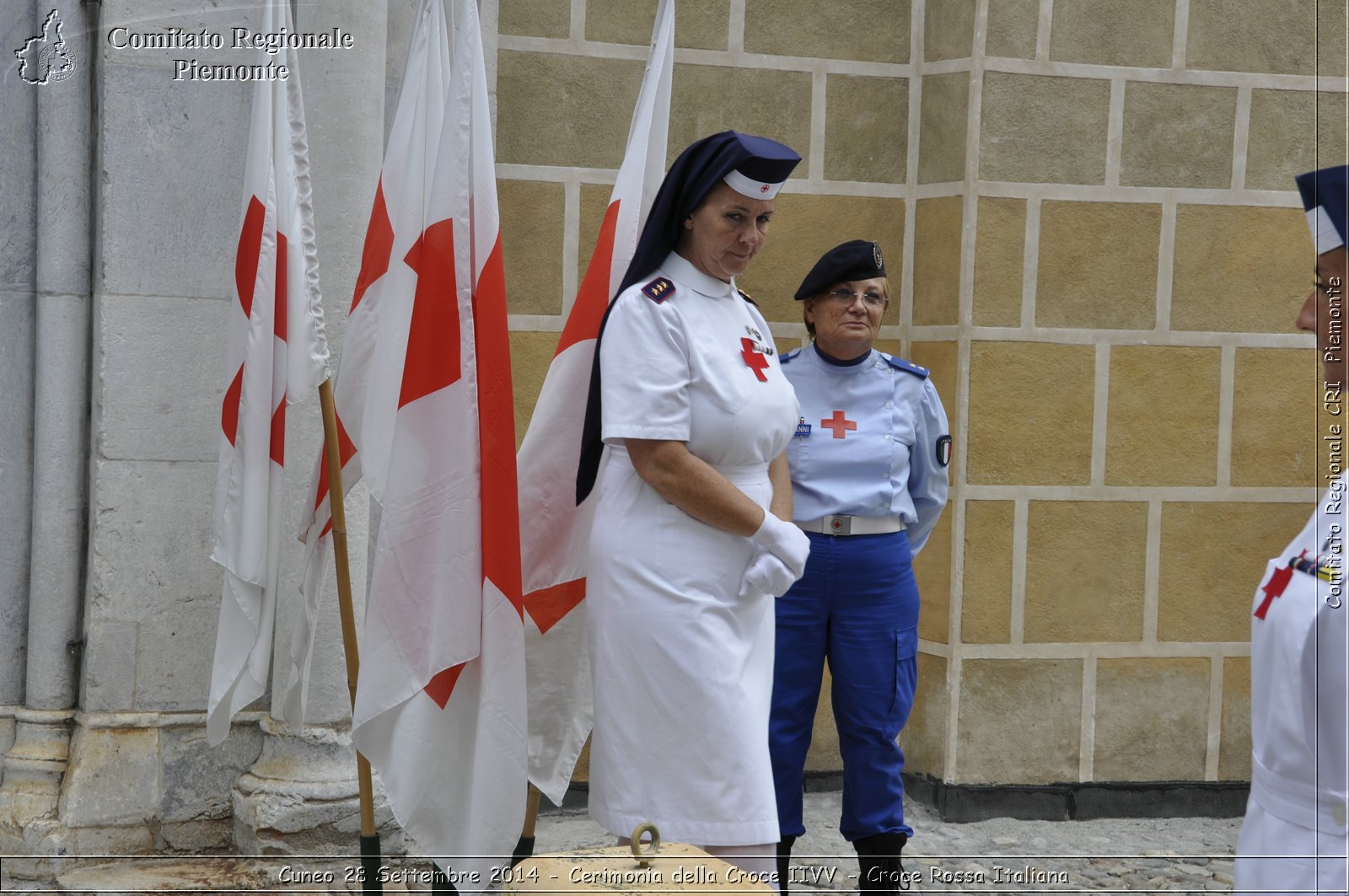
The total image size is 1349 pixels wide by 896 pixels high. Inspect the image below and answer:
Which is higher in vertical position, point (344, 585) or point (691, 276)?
point (691, 276)

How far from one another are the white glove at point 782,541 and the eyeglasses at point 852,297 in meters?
1.05

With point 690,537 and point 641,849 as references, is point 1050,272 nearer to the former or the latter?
point 690,537

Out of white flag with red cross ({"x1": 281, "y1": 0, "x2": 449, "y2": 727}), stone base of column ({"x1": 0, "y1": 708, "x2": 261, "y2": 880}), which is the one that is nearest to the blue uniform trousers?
white flag with red cross ({"x1": 281, "y1": 0, "x2": 449, "y2": 727})

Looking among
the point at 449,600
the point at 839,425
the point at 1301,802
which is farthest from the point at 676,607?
the point at 1301,802

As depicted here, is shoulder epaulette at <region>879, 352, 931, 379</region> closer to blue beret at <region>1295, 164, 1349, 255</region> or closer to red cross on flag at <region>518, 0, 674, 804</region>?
red cross on flag at <region>518, 0, 674, 804</region>

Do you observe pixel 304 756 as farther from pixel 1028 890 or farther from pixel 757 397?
pixel 1028 890

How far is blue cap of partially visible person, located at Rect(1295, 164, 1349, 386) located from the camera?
6.04 ft

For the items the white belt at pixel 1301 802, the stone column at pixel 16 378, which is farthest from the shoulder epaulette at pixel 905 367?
the stone column at pixel 16 378

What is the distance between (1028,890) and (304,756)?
7.83ft

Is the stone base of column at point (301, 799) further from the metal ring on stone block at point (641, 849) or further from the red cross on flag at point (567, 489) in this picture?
the metal ring on stone block at point (641, 849)

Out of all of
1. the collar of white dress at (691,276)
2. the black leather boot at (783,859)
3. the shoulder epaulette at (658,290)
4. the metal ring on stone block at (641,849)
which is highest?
the collar of white dress at (691,276)

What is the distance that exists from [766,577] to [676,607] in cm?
22

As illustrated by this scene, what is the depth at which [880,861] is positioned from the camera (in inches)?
153

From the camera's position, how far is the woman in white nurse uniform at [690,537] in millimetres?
3016
